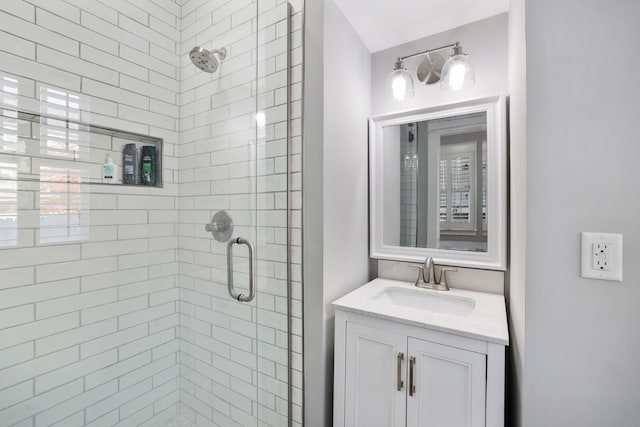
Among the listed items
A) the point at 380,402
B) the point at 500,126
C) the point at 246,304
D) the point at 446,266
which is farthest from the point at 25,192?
the point at 500,126

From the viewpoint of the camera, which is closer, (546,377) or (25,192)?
(546,377)

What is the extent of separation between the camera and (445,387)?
104 centimetres

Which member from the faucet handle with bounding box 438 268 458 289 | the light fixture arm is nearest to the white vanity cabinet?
the faucet handle with bounding box 438 268 458 289

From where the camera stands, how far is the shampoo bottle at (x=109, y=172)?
1.23 meters

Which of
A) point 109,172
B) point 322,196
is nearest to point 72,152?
point 109,172

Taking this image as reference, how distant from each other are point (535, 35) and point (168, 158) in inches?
61.7

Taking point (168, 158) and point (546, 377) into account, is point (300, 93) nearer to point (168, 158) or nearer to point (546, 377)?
point (168, 158)

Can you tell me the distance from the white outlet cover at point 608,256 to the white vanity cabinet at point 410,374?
0.35 meters

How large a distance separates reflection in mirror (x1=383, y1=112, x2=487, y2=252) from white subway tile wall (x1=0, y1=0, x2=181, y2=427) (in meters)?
1.26

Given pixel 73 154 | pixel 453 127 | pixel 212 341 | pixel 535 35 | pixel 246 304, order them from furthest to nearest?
pixel 453 127, pixel 212 341, pixel 246 304, pixel 73 154, pixel 535 35

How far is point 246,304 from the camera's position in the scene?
133 centimetres

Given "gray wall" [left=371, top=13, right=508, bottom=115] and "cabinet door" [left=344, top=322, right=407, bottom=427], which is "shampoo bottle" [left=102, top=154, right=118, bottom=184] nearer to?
"cabinet door" [left=344, top=322, right=407, bottom=427]

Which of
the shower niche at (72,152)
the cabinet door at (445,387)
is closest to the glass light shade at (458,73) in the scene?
the cabinet door at (445,387)

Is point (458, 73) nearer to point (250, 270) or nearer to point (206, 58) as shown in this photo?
point (206, 58)
